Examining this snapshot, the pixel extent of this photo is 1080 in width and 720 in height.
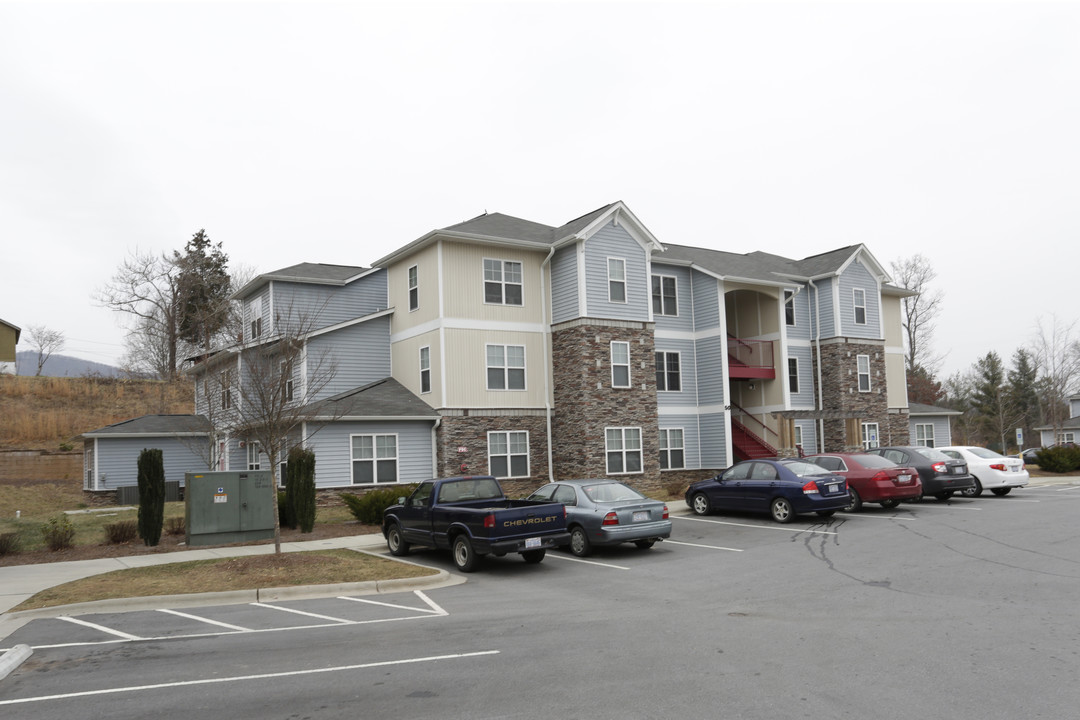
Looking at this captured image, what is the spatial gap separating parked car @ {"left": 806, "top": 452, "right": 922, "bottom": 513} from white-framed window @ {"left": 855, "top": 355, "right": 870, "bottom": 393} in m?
13.9

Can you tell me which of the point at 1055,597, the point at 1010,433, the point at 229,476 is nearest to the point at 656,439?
the point at 229,476

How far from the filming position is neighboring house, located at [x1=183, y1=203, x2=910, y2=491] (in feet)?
83.3

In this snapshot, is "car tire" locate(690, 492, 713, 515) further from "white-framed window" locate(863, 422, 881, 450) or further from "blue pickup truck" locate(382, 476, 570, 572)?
"white-framed window" locate(863, 422, 881, 450)

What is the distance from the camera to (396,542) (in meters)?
15.9

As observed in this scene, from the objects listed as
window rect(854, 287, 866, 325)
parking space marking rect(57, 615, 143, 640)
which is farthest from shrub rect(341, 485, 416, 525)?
window rect(854, 287, 866, 325)

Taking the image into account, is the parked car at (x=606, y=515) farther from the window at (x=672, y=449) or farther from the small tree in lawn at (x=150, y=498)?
the window at (x=672, y=449)

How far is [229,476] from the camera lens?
17734 mm

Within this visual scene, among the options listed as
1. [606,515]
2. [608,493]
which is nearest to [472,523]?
[606,515]

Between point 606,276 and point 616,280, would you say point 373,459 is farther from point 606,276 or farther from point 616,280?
point 616,280

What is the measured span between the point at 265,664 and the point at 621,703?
379 centimetres

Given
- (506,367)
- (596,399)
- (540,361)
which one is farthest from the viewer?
(540,361)

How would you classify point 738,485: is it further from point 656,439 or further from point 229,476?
point 229,476

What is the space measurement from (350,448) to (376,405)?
172 cm

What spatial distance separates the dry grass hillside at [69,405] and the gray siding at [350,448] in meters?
23.3
